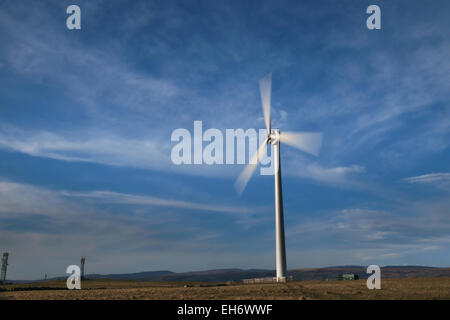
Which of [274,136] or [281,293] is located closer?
[281,293]

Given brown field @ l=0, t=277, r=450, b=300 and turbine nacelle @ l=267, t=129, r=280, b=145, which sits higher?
turbine nacelle @ l=267, t=129, r=280, b=145

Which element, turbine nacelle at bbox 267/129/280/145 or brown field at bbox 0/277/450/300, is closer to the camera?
brown field at bbox 0/277/450/300

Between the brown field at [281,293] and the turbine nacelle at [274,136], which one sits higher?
the turbine nacelle at [274,136]

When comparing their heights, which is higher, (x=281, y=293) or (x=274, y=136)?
(x=274, y=136)

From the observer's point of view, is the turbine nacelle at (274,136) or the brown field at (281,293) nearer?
the brown field at (281,293)
